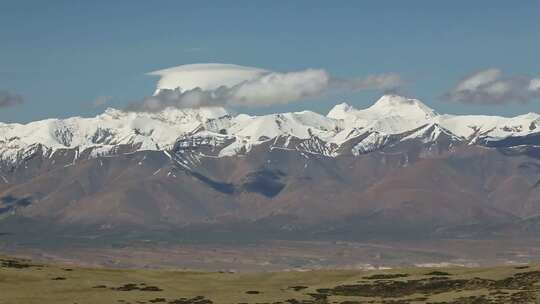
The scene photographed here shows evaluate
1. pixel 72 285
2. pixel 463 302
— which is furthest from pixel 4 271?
pixel 463 302

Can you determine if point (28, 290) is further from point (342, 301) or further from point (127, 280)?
point (342, 301)

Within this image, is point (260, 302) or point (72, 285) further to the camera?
point (72, 285)

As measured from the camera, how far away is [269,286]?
15875cm

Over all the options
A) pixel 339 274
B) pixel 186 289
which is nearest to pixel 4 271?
pixel 186 289

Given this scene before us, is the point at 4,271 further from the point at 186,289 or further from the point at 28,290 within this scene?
the point at 186,289

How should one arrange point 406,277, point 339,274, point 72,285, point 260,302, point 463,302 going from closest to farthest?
point 463,302
point 260,302
point 72,285
point 406,277
point 339,274

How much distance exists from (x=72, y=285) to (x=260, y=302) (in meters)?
28.5

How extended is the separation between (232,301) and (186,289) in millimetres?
14566

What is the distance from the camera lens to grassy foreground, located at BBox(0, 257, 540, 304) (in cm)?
13650

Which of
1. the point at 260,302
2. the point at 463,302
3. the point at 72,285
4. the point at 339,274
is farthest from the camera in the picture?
the point at 339,274

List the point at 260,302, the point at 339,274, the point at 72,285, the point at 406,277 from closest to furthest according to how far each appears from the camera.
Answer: the point at 260,302, the point at 72,285, the point at 406,277, the point at 339,274

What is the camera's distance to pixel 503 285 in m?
142

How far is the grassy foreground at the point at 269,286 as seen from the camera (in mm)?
136500

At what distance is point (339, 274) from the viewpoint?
17262 centimetres
